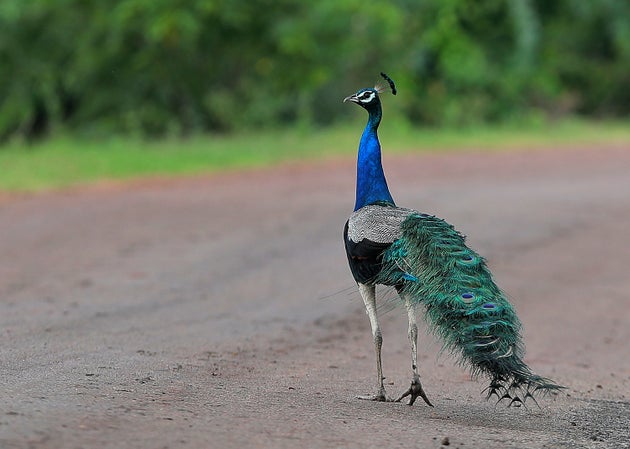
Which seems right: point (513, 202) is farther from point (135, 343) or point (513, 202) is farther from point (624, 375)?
point (135, 343)

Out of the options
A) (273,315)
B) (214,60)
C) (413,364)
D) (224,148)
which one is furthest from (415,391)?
(214,60)

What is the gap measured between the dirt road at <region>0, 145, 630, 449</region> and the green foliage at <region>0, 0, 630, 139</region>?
17.7ft

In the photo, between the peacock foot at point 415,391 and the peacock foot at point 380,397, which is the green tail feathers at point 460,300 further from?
the peacock foot at point 380,397

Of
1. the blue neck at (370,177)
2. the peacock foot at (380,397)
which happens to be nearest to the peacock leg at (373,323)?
the peacock foot at (380,397)

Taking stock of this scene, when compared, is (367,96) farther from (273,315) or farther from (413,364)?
(273,315)

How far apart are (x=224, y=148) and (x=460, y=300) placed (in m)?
16.2

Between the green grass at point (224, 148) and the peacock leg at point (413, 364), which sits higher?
the green grass at point (224, 148)

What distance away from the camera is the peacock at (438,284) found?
6738 mm

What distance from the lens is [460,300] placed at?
272 inches

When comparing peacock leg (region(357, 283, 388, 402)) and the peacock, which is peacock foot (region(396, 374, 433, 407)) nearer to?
the peacock

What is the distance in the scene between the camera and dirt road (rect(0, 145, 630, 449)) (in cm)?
650

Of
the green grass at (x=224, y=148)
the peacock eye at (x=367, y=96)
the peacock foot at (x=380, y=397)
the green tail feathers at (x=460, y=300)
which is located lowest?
the peacock foot at (x=380, y=397)

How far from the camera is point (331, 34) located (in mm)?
26281

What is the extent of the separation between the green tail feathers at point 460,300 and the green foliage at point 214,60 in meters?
17.2
